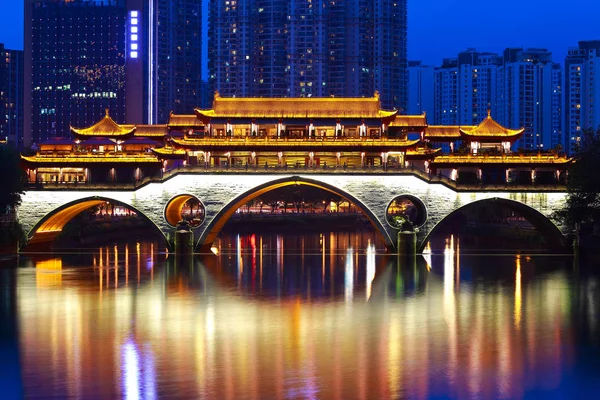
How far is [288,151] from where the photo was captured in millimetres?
48719

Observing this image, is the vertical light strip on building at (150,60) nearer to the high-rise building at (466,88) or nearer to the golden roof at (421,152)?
the high-rise building at (466,88)

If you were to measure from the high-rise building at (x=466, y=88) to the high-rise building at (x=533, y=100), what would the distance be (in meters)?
4.31

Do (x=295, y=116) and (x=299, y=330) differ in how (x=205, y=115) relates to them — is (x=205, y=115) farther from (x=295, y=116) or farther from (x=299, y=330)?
(x=299, y=330)

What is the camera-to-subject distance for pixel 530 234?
58.2 meters

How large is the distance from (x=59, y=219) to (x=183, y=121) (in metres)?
9.68

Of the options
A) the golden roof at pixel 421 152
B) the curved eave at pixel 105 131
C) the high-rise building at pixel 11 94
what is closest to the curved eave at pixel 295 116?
the golden roof at pixel 421 152

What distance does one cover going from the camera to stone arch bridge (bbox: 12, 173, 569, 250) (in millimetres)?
46881

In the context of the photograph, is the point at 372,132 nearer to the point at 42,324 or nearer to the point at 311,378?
the point at 42,324

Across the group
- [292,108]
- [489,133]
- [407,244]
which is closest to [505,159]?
[489,133]

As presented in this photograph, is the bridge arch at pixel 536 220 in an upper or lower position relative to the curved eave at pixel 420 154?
lower

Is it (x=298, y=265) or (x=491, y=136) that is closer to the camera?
(x=298, y=265)

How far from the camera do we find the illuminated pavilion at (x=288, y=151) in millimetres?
47625

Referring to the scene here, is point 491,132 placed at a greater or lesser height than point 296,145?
greater

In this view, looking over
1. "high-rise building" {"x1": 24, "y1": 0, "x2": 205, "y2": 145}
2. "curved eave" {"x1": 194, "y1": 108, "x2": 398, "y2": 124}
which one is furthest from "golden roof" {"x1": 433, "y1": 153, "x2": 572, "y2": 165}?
"high-rise building" {"x1": 24, "y1": 0, "x2": 205, "y2": 145}
